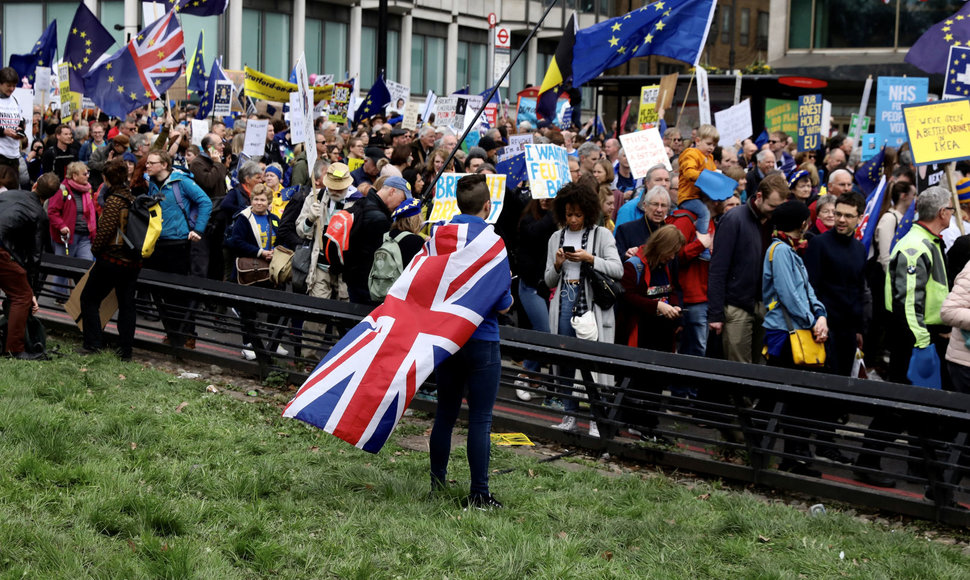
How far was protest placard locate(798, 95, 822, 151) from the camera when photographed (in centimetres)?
1673

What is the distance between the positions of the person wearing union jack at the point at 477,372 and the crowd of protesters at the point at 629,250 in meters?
1.87

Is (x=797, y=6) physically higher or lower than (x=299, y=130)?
higher

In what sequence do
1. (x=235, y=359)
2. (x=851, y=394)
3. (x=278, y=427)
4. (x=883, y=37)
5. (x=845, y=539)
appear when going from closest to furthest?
(x=845, y=539), (x=851, y=394), (x=278, y=427), (x=235, y=359), (x=883, y=37)

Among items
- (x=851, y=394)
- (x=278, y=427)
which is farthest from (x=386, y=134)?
(x=851, y=394)

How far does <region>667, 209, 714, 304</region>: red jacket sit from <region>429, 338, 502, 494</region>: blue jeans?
3.15 metres

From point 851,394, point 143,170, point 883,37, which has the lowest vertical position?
point 851,394

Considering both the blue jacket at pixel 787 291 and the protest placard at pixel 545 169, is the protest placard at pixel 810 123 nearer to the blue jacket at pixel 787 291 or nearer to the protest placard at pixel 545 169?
the protest placard at pixel 545 169

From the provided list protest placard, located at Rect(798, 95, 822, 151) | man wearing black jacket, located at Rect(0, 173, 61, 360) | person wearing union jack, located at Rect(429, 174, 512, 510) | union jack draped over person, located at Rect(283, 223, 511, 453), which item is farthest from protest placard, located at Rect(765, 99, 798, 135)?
union jack draped over person, located at Rect(283, 223, 511, 453)

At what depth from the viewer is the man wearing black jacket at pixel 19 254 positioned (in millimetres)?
9555

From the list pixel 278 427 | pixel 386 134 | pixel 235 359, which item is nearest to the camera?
pixel 278 427

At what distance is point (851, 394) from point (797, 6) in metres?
33.8

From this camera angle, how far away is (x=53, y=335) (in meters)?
11.5

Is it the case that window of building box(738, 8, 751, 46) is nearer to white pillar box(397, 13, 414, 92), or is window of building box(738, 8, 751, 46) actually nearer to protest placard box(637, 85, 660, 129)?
white pillar box(397, 13, 414, 92)

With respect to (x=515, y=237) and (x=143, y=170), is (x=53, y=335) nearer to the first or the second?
(x=143, y=170)
